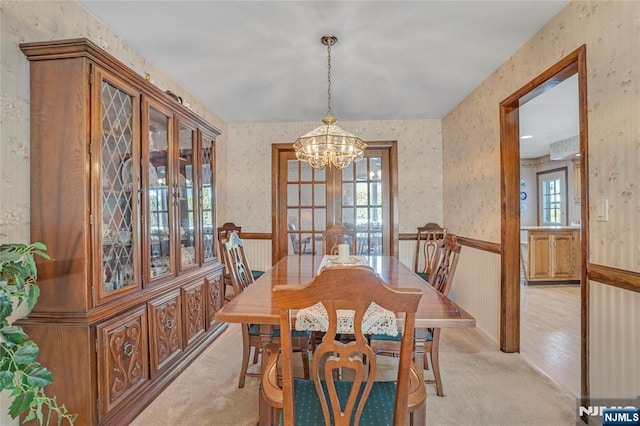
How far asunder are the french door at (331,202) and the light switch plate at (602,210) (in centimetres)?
274

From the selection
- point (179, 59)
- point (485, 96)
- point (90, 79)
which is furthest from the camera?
point (485, 96)

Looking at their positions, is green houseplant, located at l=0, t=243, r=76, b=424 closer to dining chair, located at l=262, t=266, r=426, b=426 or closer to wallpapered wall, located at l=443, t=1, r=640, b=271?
dining chair, located at l=262, t=266, r=426, b=426

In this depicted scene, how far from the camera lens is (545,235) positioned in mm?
5328

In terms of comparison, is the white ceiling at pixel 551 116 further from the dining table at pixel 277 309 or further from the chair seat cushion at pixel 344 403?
the chair seat cushion at pixel 344 403

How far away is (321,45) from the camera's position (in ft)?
8.09

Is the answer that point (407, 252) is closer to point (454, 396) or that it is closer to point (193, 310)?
point (454, 396)

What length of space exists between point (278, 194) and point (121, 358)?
3.02 m

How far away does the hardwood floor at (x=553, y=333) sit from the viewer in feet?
8.16

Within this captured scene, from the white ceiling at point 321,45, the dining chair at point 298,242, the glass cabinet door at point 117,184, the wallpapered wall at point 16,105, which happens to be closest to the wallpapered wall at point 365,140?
the dining chair at point 298,242

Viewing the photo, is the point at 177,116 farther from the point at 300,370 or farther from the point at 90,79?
the point at 300,370

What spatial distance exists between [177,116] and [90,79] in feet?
2.86

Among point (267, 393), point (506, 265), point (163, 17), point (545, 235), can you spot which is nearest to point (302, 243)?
point (506, 265)

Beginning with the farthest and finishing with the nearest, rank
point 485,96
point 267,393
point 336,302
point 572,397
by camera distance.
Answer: point 485,96
point 572,397
point 267,393
point 336,302

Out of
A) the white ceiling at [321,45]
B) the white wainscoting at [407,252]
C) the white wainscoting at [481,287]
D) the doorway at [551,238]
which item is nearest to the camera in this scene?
the white ceiling at [321,45]
